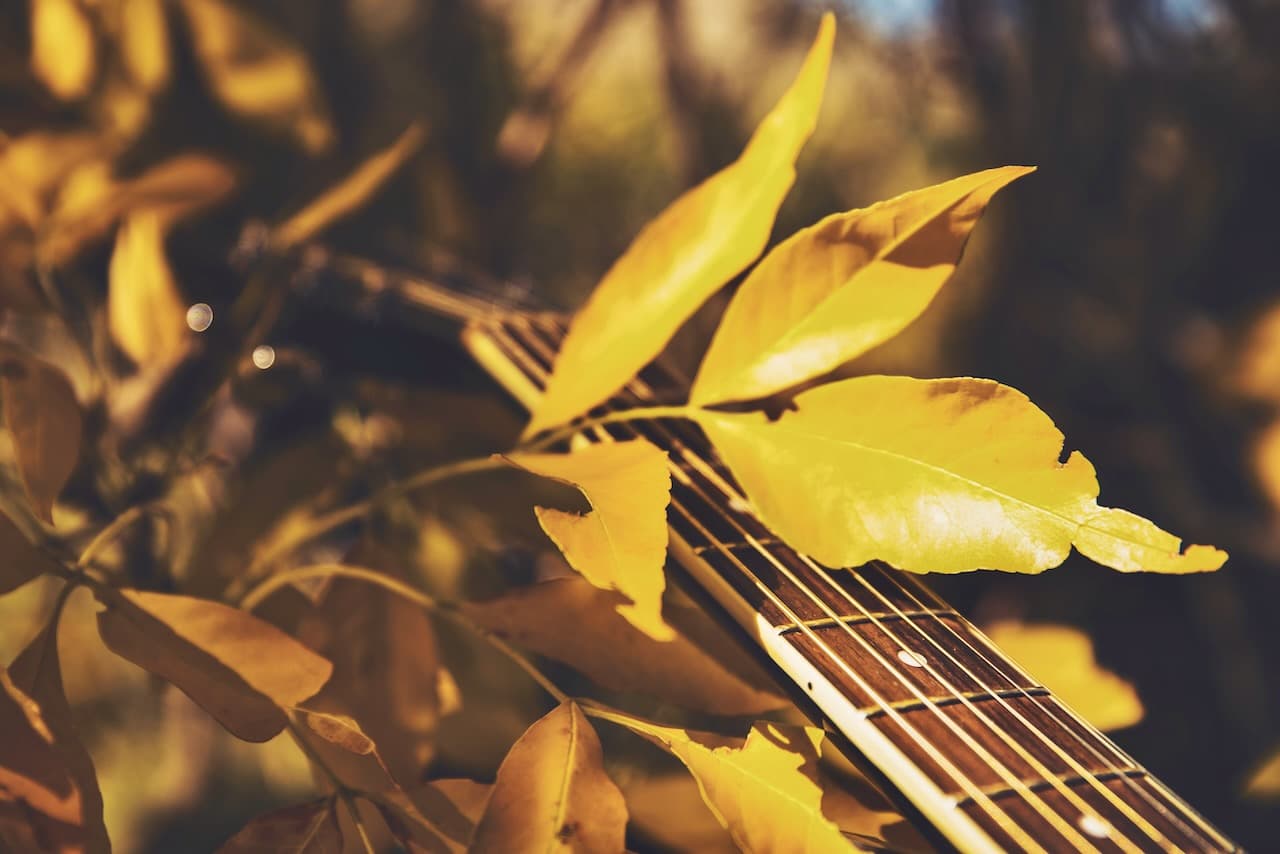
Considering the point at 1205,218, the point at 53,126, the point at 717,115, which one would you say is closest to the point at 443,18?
the point at 717,115

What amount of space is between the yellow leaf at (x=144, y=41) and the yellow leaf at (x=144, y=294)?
3.6 inches

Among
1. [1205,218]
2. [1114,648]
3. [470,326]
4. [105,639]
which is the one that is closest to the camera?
[105,639]

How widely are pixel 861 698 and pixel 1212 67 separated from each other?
0.56 meters

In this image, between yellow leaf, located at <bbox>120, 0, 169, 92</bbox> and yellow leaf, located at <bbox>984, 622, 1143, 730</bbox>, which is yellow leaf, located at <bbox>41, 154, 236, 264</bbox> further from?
yellow leaf, located at <bbox>984, 622, 1143, 730</bbox>

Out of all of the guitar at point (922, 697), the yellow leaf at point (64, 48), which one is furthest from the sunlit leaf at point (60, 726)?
the yellow leaf at point (64, 48)

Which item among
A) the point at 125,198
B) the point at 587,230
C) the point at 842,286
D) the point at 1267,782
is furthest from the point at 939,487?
the point at 587,230

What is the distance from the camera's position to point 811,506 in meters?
0.17

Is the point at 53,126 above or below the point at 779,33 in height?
below

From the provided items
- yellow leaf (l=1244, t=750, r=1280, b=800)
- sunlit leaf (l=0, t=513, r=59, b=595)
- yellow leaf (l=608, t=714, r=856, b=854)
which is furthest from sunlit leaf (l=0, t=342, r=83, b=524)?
yellow leaf (l=1244, t=750, r=1280, b=800)

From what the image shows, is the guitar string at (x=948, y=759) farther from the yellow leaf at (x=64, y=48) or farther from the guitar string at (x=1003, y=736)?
the yellow leaf at (x=64, y=48)

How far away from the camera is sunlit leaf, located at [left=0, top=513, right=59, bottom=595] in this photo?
0.17m

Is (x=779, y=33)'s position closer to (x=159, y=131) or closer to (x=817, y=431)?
(x=159, y=131)

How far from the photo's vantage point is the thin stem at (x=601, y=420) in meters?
0.20

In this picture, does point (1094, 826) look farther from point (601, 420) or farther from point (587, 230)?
point (587, 230)
